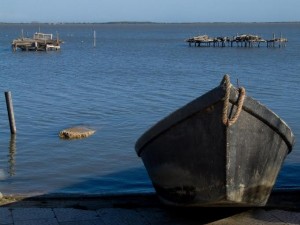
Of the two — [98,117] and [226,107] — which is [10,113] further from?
[226,107]

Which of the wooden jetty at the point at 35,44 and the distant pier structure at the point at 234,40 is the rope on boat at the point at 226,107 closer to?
the wooden jetty at the point at 35,44

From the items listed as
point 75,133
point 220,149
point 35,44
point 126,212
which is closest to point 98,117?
point 75,133

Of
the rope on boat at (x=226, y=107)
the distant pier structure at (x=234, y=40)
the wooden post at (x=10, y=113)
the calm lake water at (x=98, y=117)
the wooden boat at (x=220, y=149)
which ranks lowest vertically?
the distant pier structure at (x=234, y=40)

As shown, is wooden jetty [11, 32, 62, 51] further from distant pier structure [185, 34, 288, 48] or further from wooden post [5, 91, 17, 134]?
wooden post [5, 91, 17, 134]

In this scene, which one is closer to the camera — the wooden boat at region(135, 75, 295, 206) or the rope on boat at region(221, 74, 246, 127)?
the rope on boat at region(221, 74, 246, 127)

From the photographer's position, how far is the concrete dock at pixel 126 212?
8359 mm

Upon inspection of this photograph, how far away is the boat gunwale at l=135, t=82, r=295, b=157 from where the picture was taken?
24.5 feet

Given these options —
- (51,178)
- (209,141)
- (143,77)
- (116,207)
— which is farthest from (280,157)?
(143,77)

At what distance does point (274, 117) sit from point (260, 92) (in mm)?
22306

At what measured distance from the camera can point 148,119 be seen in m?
21.5

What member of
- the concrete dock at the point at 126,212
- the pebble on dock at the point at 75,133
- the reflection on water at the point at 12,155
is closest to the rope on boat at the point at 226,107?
the concrete dock at the point at 126,212

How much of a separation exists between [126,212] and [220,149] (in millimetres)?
1994

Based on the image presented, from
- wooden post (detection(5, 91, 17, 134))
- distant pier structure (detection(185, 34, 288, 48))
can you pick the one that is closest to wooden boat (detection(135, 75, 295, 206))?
wooden post (detection(5, 91, 17, 134))

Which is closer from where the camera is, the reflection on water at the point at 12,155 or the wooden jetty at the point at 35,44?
the reflection on water at the point at 12,155
